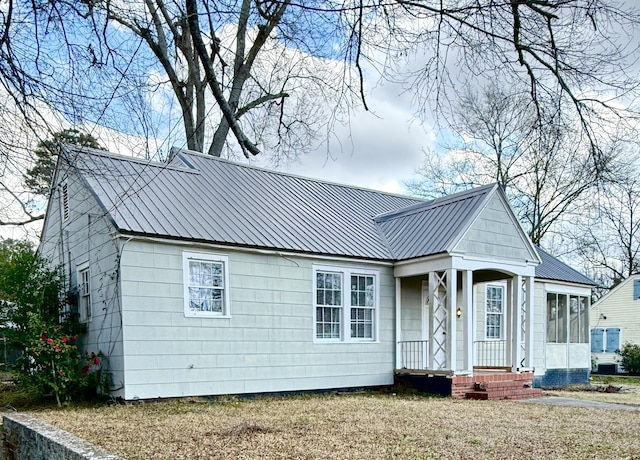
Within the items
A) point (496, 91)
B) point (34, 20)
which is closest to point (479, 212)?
point (496, 91)

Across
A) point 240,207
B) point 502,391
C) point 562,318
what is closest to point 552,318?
point 562,318

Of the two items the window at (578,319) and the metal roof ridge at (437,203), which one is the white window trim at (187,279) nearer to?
the metal roof ridge at (437,203)

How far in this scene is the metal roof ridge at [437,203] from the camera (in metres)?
12.8

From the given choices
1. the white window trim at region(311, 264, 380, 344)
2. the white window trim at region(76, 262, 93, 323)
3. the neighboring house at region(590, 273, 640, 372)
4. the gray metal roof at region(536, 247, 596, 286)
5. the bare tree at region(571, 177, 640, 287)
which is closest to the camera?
the white window trim at region(76, 262, 93, 323)

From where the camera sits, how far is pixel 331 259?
11945mm

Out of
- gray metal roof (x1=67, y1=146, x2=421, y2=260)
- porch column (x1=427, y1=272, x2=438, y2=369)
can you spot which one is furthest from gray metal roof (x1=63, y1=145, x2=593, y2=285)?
porch column (x1=427, y1=272, x2=438, y2=369)

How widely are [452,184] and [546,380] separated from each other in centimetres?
1077

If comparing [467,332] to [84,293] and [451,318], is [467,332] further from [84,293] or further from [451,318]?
[84,293]

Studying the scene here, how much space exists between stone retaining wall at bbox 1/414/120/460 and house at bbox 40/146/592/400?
1999 mm

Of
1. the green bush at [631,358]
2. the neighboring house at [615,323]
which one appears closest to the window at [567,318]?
the green bush at [631,358]

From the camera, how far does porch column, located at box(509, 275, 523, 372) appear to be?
12.8m

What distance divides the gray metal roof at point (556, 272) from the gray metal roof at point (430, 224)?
13.6 feet

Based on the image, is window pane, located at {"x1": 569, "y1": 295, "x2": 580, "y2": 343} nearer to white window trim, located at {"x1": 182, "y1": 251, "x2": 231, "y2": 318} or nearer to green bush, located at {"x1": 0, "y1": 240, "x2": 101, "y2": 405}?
white window trim, located at {"x1": 182, "y1": 251, "x2": 231, "y2": 318}

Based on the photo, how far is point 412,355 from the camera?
12992 mm
